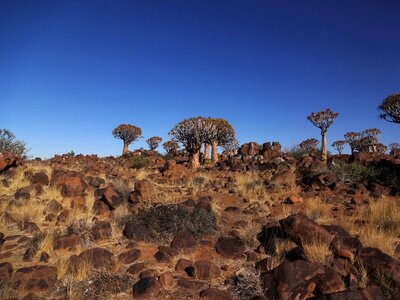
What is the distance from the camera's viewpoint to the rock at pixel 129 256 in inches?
189

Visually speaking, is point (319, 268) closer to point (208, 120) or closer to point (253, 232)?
point (253, 232)

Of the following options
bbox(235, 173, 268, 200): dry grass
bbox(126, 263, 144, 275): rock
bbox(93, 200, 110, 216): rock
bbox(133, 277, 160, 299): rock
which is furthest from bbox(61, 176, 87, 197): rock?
bbox(133, 277, 160, 299): rock

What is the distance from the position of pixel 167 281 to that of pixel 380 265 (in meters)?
2.75

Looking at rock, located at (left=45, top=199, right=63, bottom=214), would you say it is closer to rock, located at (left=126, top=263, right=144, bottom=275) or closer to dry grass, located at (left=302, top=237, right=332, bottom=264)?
rock, located at (left=126, top=263, right=144, bottom=275)

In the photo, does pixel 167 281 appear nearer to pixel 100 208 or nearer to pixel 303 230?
pixel 303 230

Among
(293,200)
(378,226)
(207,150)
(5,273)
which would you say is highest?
(207,150)

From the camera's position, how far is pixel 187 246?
5184 mm

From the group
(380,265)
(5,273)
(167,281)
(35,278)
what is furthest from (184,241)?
(380,265)

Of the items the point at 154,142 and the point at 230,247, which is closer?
the point at 230,247

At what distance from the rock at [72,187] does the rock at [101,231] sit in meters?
2.65

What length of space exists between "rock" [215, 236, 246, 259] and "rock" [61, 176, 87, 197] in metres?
4.67

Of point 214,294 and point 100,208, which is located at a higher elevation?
point 100,208

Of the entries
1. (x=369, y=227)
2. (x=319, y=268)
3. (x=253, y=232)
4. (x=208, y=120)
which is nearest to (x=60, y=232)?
(x=253, y=232)

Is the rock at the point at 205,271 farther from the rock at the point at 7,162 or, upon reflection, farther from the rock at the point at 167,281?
the rock at the point at 7,162
